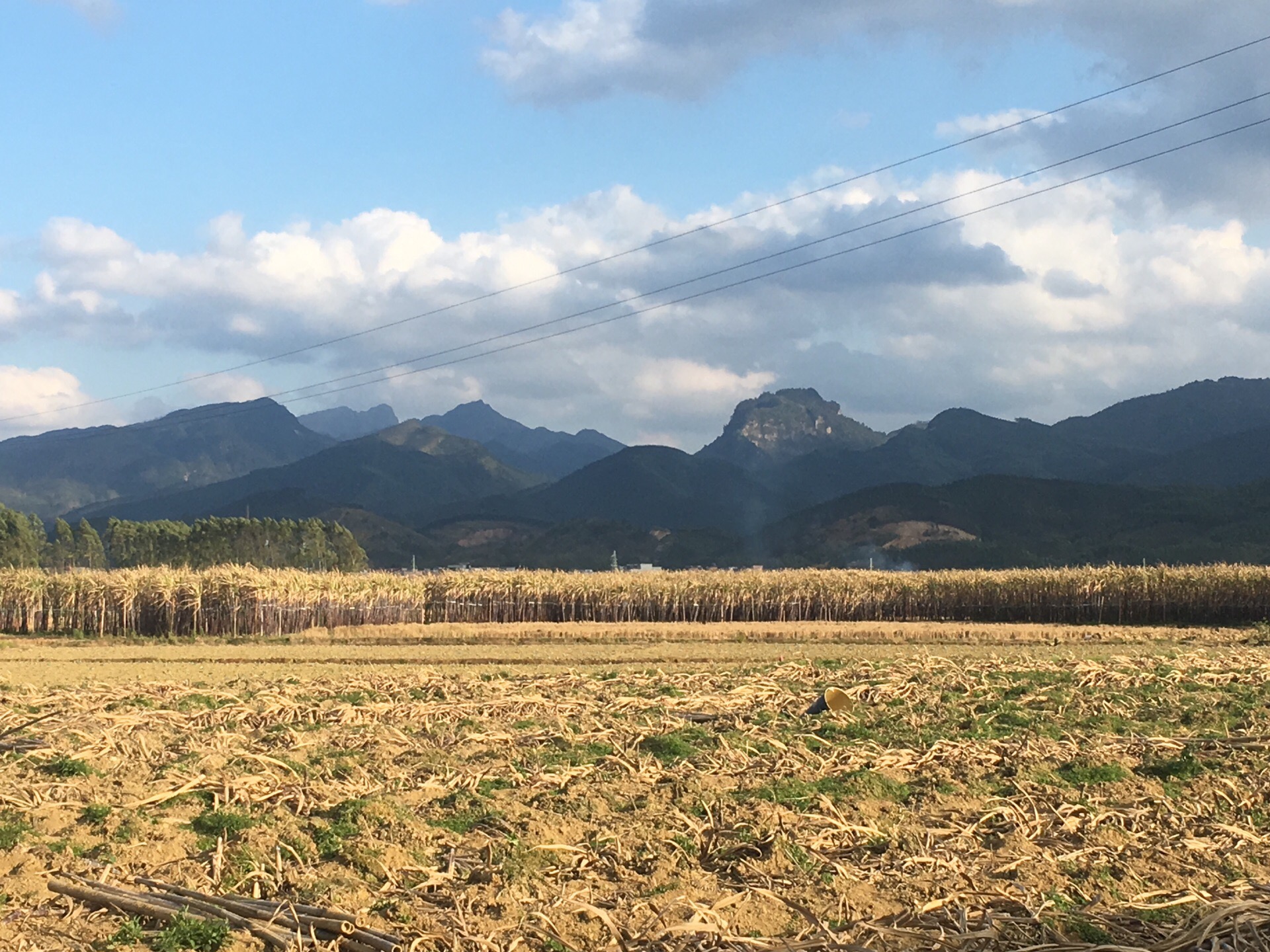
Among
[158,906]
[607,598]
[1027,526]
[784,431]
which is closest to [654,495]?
[784,431]

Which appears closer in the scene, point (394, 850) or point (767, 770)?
point (394, 850)

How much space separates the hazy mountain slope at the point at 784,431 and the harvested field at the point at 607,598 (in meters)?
139

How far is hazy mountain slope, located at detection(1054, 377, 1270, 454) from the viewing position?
14662cm

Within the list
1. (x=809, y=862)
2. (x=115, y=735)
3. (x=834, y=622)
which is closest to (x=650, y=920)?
(x=809, y=862)

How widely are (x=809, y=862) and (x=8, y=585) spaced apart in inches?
1475

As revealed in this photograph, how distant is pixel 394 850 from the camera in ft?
26.6

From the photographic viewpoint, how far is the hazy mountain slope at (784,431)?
599ft

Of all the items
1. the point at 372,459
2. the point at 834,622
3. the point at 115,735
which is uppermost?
the point at 372,459

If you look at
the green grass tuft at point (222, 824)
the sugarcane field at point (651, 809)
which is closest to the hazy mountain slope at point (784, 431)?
the sugarcane field at point (651, 809)

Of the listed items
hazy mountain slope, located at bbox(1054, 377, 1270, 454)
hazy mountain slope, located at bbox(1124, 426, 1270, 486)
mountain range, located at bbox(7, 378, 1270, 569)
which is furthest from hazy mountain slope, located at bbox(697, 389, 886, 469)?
hazy mountain slope, located at bbox(1124, 426, 1270, 486)

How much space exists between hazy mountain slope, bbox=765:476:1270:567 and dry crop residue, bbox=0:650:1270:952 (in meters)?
61.8

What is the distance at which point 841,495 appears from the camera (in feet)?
434

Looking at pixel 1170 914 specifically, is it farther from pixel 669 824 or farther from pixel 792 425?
pixel 792 425

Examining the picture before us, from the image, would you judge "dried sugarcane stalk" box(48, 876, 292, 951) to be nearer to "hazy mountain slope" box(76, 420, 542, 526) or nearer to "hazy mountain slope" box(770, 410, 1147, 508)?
"hazy mountain slope" box(770, 410, 1147, 508)
